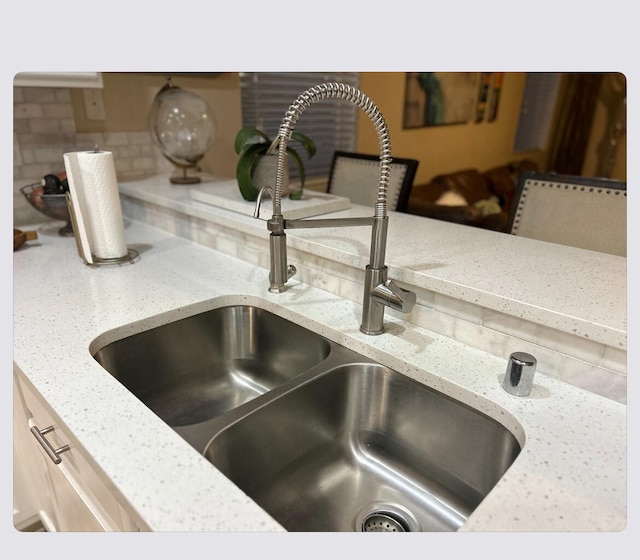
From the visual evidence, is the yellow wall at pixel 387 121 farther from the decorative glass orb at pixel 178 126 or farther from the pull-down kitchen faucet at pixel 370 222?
the pull-down kitchen faucet at pixel 370 222

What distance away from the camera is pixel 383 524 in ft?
2.52

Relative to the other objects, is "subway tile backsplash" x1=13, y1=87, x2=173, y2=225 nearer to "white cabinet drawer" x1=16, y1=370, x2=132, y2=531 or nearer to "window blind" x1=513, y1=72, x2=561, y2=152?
"white cabinet drawer" x1=16, y1=370, x2=132, y2=531

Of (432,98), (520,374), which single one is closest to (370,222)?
(520,374)

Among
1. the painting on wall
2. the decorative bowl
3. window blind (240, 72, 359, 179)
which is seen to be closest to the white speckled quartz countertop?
the decorative bowl

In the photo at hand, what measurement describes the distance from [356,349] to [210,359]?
0.40 meters

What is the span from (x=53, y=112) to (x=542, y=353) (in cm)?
177

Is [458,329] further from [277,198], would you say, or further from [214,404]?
[214,404]

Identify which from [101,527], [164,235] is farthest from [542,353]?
[164,235]

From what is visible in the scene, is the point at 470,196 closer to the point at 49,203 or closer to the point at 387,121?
the point at 387,121

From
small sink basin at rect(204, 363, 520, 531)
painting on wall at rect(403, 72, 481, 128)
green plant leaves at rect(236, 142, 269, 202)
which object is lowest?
small sink basin at rect(204, 363, 520, 531)

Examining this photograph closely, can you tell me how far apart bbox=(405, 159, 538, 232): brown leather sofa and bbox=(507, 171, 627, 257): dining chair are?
944mm

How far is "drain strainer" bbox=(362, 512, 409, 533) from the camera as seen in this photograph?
761 millimetres

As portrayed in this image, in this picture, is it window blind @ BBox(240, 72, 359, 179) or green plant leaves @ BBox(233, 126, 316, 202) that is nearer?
green plant leaves @ BBox(233, 126, 316, 202)

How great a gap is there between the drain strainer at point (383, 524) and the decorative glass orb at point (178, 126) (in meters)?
1.29
